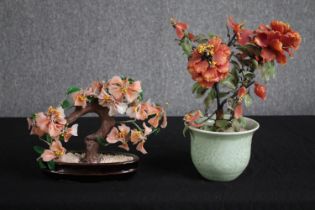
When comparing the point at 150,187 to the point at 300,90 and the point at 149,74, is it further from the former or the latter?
the point at 300,90

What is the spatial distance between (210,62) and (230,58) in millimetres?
52

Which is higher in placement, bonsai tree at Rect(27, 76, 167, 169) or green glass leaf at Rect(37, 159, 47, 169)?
bonsai tree at Rect(27, 76, 167, 169)

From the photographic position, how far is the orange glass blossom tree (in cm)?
76

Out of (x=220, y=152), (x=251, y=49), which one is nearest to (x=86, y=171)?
(x=220, y=152)

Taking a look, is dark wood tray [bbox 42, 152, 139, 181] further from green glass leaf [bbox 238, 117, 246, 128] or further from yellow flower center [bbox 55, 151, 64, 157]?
green glass leaf [bbox 238, 117, 246, 128]

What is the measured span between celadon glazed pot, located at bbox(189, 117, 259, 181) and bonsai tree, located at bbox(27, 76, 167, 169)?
0.09 m

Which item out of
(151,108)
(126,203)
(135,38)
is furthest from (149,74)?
(126,203)

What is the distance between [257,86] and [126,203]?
0.29 meters

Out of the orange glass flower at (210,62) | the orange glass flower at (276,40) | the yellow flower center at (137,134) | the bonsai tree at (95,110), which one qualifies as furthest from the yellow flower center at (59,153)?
the orange glass flower at (276,40)

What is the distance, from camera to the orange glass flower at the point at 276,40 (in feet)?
2.48

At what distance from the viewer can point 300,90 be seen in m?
1.48

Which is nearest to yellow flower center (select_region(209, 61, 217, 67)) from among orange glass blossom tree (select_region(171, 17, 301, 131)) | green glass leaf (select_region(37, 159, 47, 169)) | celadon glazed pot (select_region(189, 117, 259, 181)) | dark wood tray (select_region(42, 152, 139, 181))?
orange glass blossom tree (select_region(171, 17, 301, 131))

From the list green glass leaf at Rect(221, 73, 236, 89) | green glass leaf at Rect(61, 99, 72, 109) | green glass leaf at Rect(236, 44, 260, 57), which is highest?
green glass leaf at Rect(236, 44, 260, 57)

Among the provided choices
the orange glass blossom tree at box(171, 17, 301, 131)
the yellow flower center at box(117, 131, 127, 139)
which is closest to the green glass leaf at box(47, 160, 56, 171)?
the yellow flower center at box(117, 131, 127, 139)
